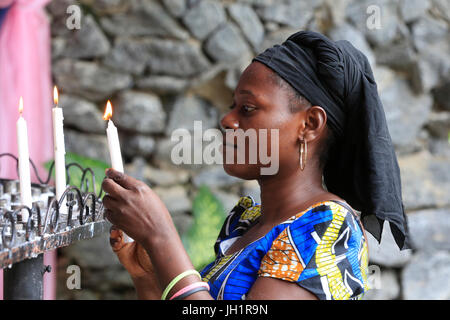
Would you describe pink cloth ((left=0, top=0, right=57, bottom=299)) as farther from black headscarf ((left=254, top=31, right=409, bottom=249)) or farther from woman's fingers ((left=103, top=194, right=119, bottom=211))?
black headscarf ((left=254, top=31, right=409, bottom=249))

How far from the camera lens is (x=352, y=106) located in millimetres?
1177

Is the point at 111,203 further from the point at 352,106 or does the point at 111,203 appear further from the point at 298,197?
the point at 352,106

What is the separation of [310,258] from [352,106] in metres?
0.39

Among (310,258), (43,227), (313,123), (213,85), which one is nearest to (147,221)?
(43,227)

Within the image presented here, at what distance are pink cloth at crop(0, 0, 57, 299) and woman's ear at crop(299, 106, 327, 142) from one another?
207cm

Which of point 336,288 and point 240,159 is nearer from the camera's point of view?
point 336,288

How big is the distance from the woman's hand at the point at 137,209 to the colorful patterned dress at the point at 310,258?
0.19m

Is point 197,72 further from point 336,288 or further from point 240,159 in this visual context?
point 336,288

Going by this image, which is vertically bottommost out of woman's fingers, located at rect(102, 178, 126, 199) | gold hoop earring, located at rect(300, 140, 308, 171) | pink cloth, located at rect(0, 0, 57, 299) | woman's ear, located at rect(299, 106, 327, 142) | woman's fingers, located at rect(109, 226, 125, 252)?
woman's fingers, located at rect(109, 226, 125, 252)

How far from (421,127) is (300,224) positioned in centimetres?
293

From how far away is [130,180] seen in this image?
99cm

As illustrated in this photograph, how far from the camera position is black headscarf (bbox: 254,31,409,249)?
3.72 feet

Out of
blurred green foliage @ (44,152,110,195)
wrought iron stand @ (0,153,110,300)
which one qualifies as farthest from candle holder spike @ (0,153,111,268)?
blurred green foliage @ (44,152,110,195)

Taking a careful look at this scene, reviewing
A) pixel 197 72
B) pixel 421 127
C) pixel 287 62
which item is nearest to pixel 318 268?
pixel 287 62
